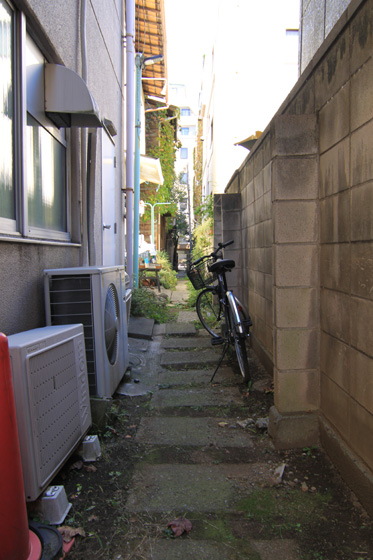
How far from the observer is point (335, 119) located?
2.31m

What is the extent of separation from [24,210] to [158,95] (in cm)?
1120

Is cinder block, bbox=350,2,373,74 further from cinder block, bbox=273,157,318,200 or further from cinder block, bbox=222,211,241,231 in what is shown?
cinder block, bbox=222,211,241,231

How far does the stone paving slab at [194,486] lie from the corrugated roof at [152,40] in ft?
30.1

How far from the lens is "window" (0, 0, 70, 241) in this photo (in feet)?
7.88

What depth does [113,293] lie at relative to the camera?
3457 mm

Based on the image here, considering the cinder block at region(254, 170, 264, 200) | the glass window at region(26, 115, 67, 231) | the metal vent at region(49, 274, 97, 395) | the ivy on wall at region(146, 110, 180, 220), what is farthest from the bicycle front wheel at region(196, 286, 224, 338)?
the ivy on wall at region(146, 110, 180, 220)

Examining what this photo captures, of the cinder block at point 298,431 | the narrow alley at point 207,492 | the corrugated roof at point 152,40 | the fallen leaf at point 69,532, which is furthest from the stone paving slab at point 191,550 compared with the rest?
the corrugated roof at point 152,40

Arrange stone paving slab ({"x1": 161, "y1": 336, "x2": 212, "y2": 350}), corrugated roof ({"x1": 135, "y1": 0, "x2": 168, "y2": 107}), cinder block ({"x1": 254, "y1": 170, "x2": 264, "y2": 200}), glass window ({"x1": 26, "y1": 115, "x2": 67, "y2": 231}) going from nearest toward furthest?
glass window ({"x1": 26, "y1": 115, "x2": 67, "y2": 231})
cinder block ({"x1": 254, "y1": 170, "x2": 264, "y2": 200})
stone paving slab ({"x1": 161, "y1": 336, "x2": 212, "y2": 350})
corrugated roof ({"x1": 135, "y1": 0, "x2": 168, "y2": 107})

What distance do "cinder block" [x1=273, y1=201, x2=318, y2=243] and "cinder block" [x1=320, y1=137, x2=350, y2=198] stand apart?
5.2 inches

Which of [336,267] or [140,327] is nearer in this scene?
[336,267]

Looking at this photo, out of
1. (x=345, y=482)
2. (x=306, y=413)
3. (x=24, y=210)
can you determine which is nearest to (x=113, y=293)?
(x=24, y=210)

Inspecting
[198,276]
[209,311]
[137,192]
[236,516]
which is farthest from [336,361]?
[137,192]

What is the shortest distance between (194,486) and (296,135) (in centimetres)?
228

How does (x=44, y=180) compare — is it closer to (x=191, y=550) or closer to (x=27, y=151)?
(x=27, y=151)
